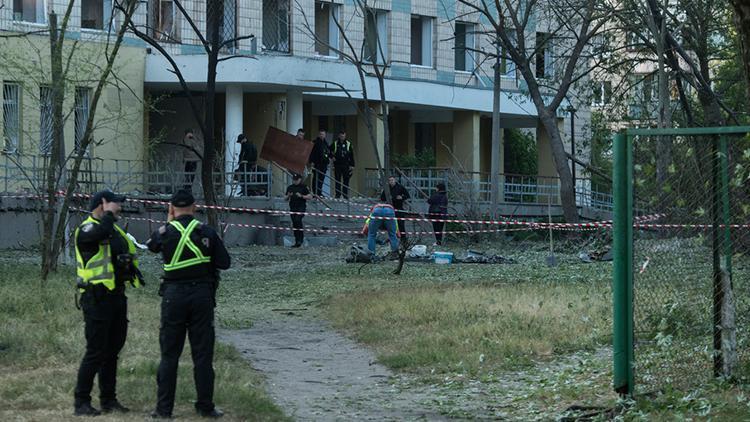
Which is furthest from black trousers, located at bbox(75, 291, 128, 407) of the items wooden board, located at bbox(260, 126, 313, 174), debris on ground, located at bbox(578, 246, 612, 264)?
wooden board, located at bbox(260, 126, 313, 174)

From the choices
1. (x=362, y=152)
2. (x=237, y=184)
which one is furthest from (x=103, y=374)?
(x=362, y=152)

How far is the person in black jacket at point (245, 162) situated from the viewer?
3231cm

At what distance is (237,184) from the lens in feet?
102

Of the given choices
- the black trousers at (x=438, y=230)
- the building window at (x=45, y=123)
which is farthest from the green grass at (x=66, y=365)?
the black trousers at (x=438, y=230)

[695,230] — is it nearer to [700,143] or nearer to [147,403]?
[700,143]

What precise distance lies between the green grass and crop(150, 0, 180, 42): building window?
59.2 ft

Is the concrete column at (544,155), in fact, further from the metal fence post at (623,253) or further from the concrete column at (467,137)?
the metal fence post at (623,253)

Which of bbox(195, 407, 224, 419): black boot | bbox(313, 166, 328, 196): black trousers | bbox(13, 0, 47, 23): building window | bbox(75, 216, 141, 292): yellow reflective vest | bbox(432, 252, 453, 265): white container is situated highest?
bbox(13, 0, 47, 23): building window

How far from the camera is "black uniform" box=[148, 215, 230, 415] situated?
9438 mm

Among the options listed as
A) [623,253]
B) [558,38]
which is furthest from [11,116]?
[623,253]

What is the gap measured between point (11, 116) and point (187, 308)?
19.4 meters

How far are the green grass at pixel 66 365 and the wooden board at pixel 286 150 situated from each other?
1739 centimetres

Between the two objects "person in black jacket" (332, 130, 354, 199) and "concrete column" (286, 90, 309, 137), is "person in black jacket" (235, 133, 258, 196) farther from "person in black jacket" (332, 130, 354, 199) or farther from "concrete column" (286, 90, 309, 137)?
"concrete column" (286, 90, 309, 137)

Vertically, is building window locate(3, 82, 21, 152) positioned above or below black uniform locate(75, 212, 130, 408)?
above
